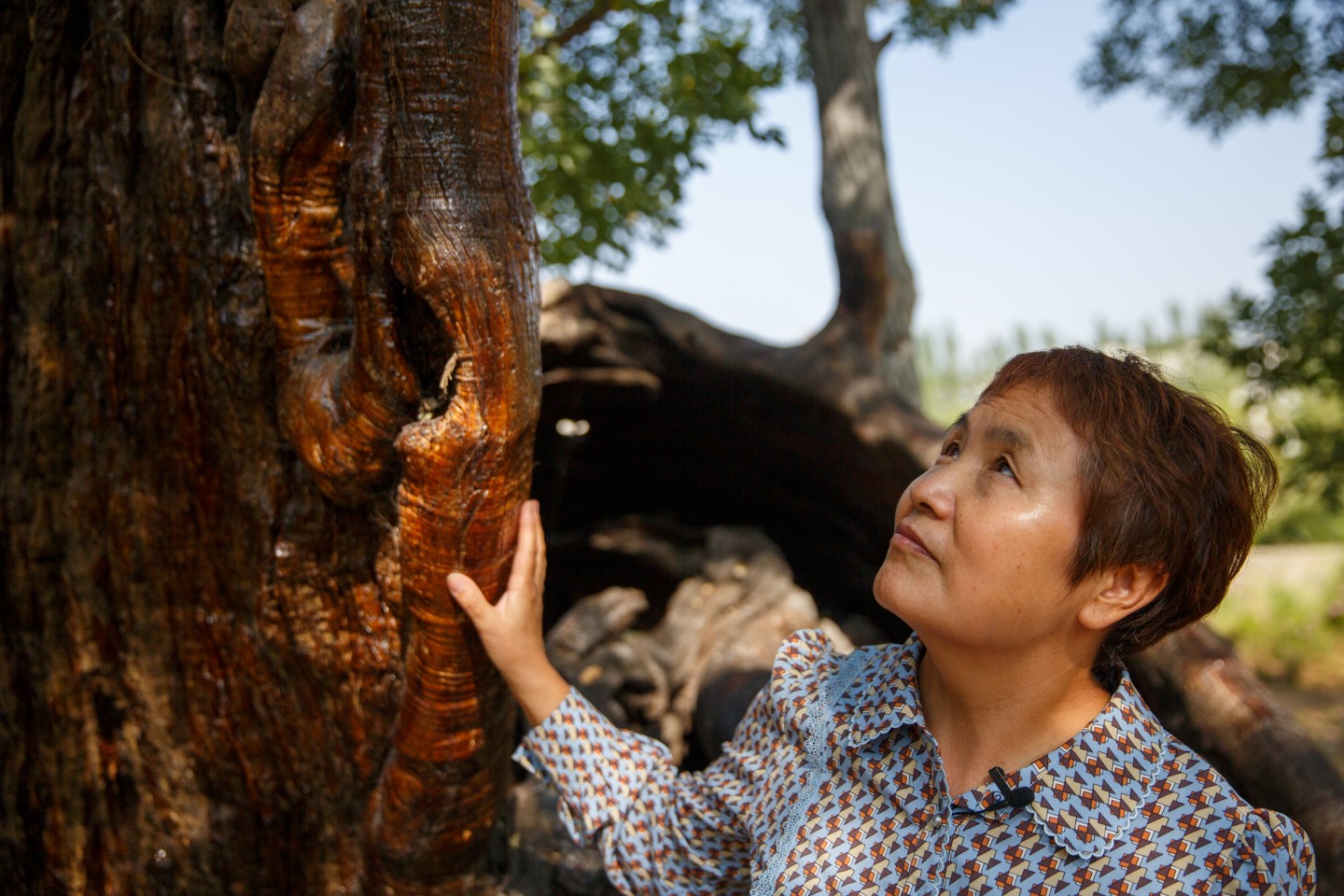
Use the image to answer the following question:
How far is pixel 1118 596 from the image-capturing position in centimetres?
162

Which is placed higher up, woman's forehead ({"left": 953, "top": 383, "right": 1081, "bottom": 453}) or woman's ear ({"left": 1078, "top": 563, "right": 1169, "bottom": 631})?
woman's forehead ({"left": 953, "top": 383, "right": 1081, "bottom": 453})

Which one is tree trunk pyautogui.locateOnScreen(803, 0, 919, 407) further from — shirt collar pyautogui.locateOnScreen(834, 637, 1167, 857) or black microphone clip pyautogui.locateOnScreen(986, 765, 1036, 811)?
black microphone clip pyautogui.locateOnScreen(986, 765, 1036, 811)

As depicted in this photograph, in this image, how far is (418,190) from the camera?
72.6 inches

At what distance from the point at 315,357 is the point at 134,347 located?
555mm

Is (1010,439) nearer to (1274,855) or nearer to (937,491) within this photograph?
(937,491)

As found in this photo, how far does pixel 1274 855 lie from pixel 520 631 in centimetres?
126

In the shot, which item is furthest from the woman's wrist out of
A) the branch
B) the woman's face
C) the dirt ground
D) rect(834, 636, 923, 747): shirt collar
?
the dirt ground

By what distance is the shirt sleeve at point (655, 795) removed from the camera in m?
1.89

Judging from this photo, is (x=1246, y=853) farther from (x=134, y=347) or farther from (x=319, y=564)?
(x=134, y=347)

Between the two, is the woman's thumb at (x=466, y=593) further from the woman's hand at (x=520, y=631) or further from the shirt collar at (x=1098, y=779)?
the shirt collar at (x=1098, y=779)

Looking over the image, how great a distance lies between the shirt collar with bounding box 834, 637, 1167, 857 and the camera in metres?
1.47

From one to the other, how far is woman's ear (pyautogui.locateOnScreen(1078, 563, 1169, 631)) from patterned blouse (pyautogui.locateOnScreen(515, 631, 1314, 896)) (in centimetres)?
13

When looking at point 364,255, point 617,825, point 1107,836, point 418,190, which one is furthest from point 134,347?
point 1107,836

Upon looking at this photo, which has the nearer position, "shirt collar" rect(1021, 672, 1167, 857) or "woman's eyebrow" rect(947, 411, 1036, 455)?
"shirt collar" rect(1021, 672, 1167, 857)
